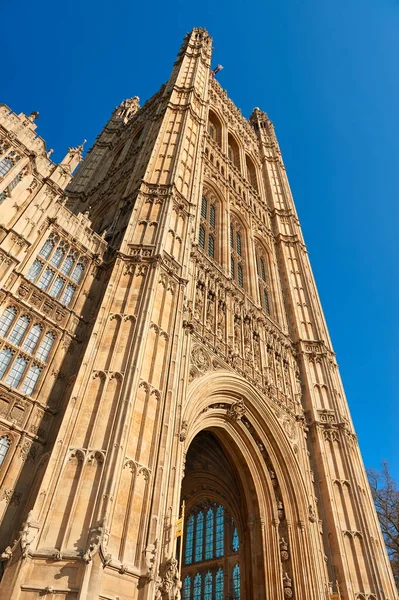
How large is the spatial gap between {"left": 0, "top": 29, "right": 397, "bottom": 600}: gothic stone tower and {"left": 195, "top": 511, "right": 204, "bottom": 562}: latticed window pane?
0.30ft

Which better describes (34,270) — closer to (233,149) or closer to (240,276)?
(240,276)

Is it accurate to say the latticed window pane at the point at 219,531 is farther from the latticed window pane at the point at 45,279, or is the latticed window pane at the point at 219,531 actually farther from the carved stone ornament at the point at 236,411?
the latticed window pane at the point at 45,279

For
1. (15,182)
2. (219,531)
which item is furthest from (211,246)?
(219,531)

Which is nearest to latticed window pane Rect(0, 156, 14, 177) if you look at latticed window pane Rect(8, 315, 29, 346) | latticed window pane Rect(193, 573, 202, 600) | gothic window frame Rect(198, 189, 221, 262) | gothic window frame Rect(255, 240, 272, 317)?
latticed window pane Rect(8, 315, 29, 346)

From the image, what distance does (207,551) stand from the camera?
21.3 m

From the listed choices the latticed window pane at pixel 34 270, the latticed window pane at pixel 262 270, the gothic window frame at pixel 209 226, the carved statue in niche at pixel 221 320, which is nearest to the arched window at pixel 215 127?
the gothic window frame at pixel 209 226

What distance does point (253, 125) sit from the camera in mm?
44844

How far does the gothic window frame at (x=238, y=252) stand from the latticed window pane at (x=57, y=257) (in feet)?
31.5

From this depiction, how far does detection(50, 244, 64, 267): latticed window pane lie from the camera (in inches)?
551

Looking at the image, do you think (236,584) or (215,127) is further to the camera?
(215,127)

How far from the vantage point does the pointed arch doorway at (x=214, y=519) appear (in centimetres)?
1722

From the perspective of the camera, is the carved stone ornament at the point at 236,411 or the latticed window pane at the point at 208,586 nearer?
the carved stone ornament at the point at 236,411

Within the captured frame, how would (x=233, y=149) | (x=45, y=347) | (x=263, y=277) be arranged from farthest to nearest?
(x=233, y=149)
(x=263, y=277)
(x=45, y=347)

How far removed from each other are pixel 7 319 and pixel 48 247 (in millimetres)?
3172
